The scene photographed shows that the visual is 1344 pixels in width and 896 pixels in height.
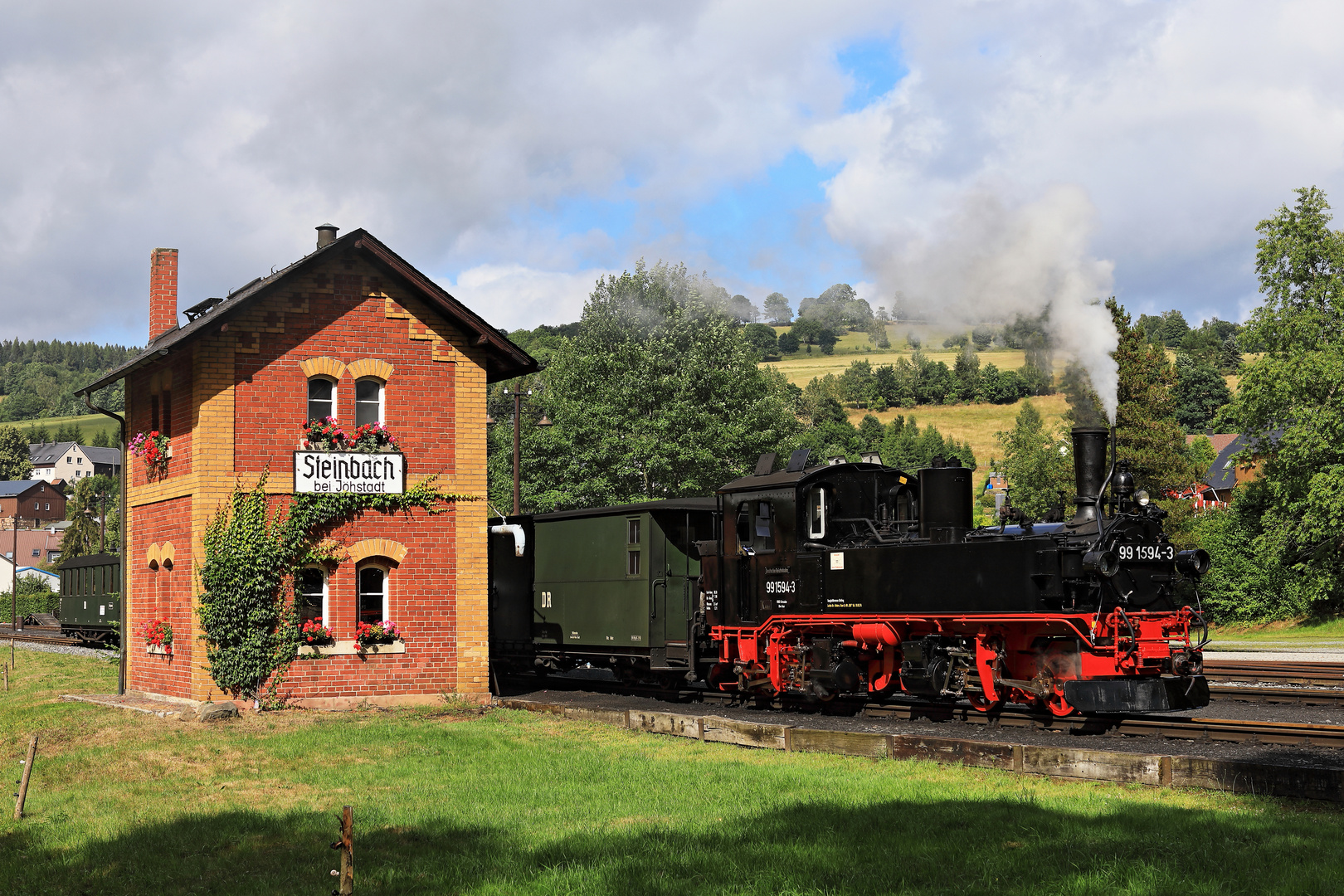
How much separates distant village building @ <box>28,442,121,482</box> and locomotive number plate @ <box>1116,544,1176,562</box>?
569 feet

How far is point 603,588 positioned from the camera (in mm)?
19688

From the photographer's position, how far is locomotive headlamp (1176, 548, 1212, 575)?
13930 mm

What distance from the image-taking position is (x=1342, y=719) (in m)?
14.3

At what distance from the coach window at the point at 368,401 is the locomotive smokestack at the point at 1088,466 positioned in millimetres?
10398

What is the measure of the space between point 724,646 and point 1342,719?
26.2 feet

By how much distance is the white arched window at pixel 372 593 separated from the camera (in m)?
18.2

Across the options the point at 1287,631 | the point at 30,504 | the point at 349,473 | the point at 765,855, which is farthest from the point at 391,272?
the point at 30,504

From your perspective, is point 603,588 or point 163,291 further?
point 163,291

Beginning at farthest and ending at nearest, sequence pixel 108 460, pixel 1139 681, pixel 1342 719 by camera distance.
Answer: pixel 108 460 < pixel 1342 719 < pixel 1139 681

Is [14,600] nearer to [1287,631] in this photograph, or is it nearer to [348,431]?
[348,431]

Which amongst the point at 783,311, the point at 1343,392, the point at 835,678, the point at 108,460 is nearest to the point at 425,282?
the point at 835,678

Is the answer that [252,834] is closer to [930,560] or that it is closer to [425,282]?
[930,560]

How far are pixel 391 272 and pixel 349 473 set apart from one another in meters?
3.21

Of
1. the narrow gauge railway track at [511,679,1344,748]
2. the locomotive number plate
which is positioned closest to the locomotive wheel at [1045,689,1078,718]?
the narrow gauge railway track at [511,679,1344,748]
